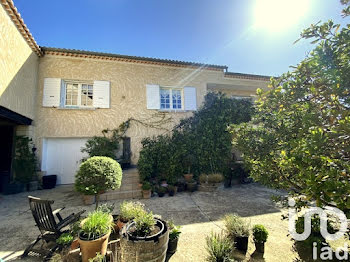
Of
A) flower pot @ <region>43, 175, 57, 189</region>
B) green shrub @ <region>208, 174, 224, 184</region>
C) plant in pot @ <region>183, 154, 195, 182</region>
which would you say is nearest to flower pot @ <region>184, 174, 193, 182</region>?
plant in pot @ <region>183, 154, 195, 182</region>

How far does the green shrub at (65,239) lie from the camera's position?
9.28ft

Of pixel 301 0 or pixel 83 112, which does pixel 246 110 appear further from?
pixel 83 112

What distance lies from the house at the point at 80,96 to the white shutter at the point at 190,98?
0.06 meters

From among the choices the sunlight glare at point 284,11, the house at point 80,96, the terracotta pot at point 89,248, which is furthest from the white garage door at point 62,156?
the sunlight glare at point 284,11

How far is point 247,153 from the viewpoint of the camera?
8.71 ft

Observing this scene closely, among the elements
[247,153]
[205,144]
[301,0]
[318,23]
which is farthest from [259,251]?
[205,144]

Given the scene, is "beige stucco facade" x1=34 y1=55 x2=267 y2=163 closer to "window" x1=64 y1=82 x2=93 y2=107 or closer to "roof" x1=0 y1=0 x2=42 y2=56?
"window" x1=64 y1=82 x2=93 y2=107

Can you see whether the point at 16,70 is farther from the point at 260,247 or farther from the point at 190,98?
the point at 260,247

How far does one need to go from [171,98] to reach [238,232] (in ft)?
26.8

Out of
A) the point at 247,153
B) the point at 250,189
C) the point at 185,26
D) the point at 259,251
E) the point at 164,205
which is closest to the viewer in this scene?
the point at 247,153

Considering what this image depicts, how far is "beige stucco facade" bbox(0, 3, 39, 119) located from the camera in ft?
16.9

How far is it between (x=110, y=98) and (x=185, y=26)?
531 cm

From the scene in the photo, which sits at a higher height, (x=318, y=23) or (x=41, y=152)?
(x=318, y=23)

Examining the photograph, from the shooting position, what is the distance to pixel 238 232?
2992mm
